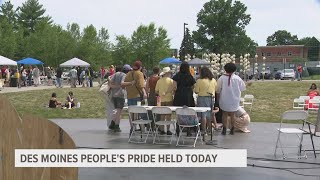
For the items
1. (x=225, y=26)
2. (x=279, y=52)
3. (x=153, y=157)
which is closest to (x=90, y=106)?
(x=153, y=157)

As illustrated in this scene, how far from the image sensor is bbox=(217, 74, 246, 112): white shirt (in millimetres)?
10452

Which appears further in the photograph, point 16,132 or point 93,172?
point 93,172

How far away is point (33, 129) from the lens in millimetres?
2363

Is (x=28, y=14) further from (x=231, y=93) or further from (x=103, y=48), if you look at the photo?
(x=231, y=93)

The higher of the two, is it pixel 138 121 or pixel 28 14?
pixel 28 14

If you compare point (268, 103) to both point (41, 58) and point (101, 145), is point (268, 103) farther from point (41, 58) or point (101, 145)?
point (41, 58)

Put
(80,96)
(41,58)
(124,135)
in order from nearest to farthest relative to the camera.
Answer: (124,135) → (80,96) → (41,58)

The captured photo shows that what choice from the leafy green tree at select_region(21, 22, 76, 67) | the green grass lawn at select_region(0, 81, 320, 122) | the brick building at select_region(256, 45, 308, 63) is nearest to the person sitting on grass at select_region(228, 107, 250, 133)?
the green grass lawn at select_region(0, 81, 320, 122)

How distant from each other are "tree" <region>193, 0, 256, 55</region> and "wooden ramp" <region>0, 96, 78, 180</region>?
87.8 m

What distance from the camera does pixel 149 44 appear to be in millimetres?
61500

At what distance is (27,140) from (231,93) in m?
8.41

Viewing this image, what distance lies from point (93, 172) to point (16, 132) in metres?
4.44

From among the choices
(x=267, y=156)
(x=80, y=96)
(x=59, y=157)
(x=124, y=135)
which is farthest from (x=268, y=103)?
Answer: (x=59, y=157)

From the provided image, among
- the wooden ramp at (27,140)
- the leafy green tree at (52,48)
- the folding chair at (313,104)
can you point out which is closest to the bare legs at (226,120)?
the folding chair at (313,104)
